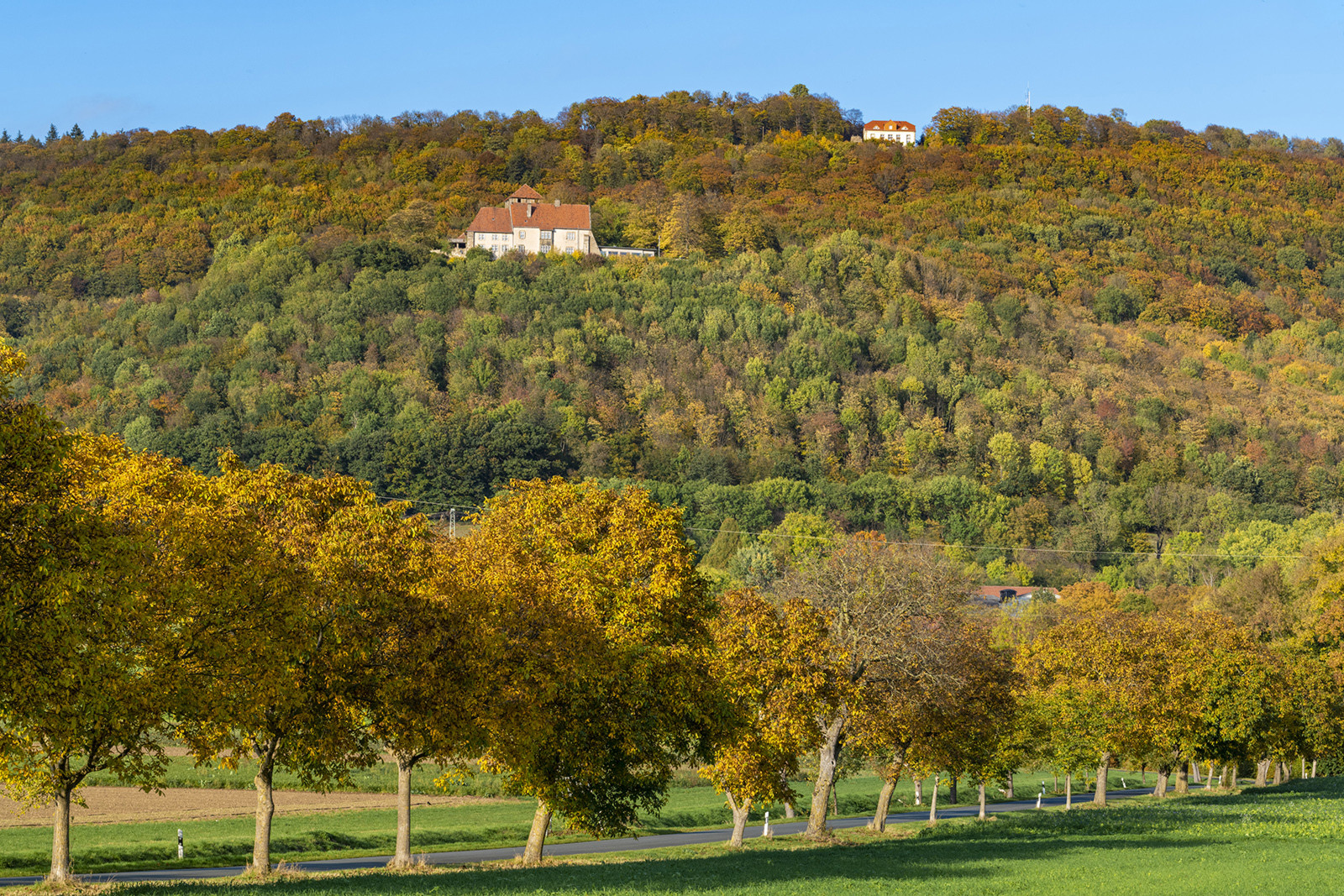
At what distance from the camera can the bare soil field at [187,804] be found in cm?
5497

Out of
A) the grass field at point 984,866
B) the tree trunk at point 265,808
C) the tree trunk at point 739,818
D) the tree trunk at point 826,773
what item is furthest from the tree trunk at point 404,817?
the tree trunk at point 826,773

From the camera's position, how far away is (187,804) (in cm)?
6069

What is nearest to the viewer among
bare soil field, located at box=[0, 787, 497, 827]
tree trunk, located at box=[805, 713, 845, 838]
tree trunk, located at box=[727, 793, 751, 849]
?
tree trunk, located at box=[805, 713, 845, 838]

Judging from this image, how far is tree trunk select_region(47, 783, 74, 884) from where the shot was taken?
31.2 metres

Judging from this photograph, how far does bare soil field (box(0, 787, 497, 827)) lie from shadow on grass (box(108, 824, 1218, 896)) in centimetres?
2344

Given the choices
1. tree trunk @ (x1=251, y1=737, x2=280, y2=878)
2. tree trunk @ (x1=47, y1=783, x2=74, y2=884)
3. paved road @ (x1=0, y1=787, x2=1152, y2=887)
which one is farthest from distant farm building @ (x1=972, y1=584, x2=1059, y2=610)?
tree trunk @ (x1=47, y1=783, x2=74, y2=884)

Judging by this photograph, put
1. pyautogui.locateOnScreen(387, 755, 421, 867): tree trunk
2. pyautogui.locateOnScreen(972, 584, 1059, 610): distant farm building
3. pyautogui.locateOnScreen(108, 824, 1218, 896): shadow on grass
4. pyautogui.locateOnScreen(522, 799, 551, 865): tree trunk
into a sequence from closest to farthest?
pyautogui.locateOnScreen(108, 824, 1218, 896): shadow on grass < pyautogui.locateOnScreen(387, 755, 421, 867): tree trunk < pyautogui.locateOnScreen(522, 799, 551, 865): tree trunk < pyautogui.locateOnScreen(972, 584, 1059, 610): distant farm building

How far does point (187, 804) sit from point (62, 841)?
3046 centimetres

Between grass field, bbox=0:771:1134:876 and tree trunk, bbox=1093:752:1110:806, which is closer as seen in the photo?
grass field, bbox=0:771:1134:876

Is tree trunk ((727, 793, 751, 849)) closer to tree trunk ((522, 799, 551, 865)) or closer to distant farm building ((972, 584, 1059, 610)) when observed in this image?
tree trunk ((522, 799, 551, 865))

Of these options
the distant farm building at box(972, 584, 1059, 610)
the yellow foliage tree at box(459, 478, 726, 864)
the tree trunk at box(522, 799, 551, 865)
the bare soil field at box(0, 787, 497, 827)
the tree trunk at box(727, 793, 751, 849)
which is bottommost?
the distant farm building at box(972, 584, 1059, 610)

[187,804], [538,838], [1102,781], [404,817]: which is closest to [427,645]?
[404,817]

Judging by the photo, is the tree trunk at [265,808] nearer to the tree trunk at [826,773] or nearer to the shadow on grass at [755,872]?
the shadow on grass at [755,872]

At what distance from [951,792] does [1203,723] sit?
21.9 m
